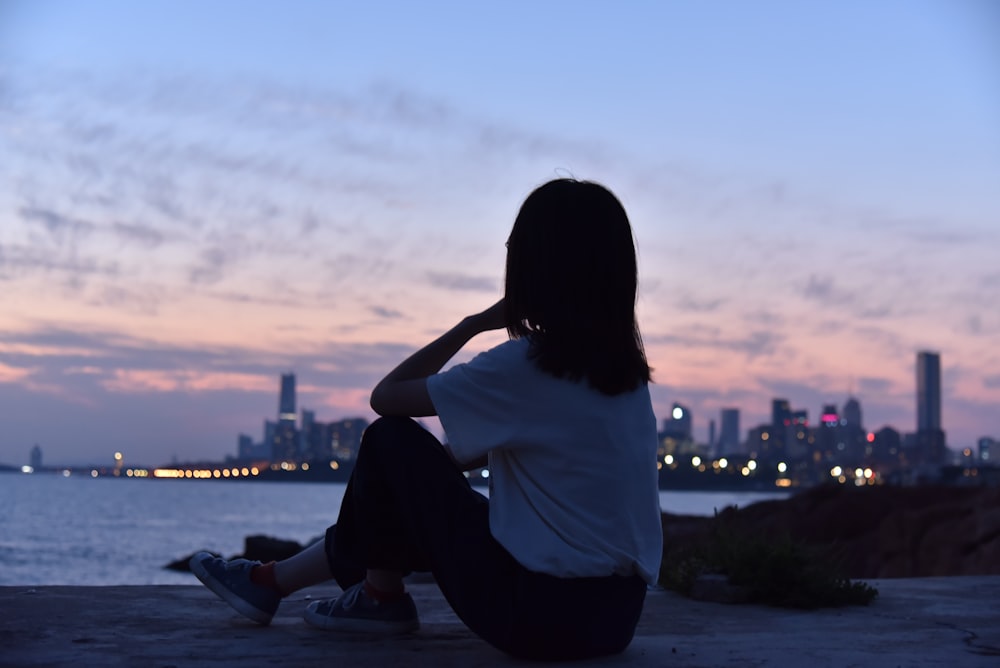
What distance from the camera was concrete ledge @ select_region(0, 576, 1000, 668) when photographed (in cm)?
323

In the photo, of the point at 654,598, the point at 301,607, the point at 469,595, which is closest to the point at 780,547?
the point at 654,598

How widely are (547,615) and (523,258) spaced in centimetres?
103

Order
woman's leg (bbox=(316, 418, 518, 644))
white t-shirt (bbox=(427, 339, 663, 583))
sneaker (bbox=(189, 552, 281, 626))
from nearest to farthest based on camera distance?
white t-shirt (bbox=(427, 339, 663, 583)) → woman's leg (bbox=(316, 418, 518, 644)) → sneaker (bbox=(189, 552, 281, 626))

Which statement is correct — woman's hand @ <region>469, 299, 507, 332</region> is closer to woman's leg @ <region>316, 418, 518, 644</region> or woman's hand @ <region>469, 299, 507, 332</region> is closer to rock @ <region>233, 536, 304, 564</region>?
woman's leg @ <region>316, 418, 518, 644</region>

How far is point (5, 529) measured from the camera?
57781mm

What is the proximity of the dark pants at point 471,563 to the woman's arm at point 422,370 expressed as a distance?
93 millimetres

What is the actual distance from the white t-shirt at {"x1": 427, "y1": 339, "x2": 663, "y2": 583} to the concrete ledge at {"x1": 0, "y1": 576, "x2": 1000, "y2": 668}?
38 cm

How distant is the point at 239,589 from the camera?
3.77 m

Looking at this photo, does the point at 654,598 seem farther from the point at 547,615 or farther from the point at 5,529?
the point at 5,529

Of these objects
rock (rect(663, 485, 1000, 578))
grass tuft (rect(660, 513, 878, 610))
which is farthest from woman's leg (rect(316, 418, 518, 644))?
rock (rect(663, 485, 1000, 578))

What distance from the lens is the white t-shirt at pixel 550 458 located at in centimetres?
302

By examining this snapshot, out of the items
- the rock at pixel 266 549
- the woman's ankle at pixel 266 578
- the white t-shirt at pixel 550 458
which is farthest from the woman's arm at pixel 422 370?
the rock at pixel 266 549

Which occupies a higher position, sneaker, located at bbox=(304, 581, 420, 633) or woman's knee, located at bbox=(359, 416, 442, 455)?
woman's knee, located at bbox=(359, 416, 442, 455)

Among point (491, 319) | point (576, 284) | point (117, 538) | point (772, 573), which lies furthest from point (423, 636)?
point (117, 538)
